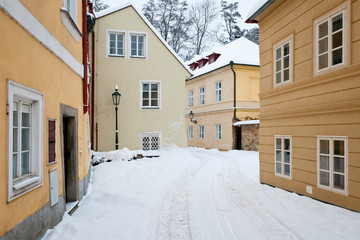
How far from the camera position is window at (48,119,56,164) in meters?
4.40

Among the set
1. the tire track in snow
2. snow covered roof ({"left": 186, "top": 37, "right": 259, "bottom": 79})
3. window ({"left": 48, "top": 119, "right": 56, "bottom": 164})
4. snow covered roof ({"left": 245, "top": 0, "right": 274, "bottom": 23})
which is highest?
snow covered roof ({"left": 186, "top": 37, "right": 259, "bottom": 79})

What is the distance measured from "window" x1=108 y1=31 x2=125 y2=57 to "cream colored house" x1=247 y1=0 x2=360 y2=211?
7946 mm

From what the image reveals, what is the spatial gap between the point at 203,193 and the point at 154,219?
94.8 inches

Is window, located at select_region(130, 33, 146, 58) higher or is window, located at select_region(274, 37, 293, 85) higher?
window, located at select_region(130, 33, 146, 58)

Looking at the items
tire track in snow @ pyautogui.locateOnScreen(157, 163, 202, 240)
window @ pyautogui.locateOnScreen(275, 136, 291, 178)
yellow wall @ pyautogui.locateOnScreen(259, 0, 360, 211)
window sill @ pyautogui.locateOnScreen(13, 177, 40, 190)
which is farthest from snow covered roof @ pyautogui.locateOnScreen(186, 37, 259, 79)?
window sill @ pyautogui.locateOnScreen(13, 177, 40, 190)

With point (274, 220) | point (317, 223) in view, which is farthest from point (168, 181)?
point (317, 223)

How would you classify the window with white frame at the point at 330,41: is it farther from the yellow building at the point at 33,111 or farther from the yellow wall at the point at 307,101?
the yellow building at the point at 33,111

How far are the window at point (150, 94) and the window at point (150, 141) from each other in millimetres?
1501

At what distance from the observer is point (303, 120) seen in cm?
720

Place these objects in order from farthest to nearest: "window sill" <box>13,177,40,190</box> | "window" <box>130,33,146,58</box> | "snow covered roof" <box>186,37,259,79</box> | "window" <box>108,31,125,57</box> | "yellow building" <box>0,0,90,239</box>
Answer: "snow covered roof" <box>186,37,259,79</box>, "window" <box>130,33,146,58</box>, "window" <box>108,31,125,57</box>, "window sill" <box>13,177,40,190</box>, "yellow building" <box>0,0,90,239</box>

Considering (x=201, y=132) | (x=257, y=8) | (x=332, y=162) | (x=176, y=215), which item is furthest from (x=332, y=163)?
A: (x=201, y=132)

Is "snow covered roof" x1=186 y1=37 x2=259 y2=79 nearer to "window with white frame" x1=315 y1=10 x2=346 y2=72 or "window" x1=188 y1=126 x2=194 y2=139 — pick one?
"window" x1=188 y1=126 x2=194 y2=139

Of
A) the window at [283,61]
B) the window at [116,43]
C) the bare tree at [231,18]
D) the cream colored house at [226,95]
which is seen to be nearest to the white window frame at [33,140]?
the window at [283,61]

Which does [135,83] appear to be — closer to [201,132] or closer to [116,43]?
[116,43]
